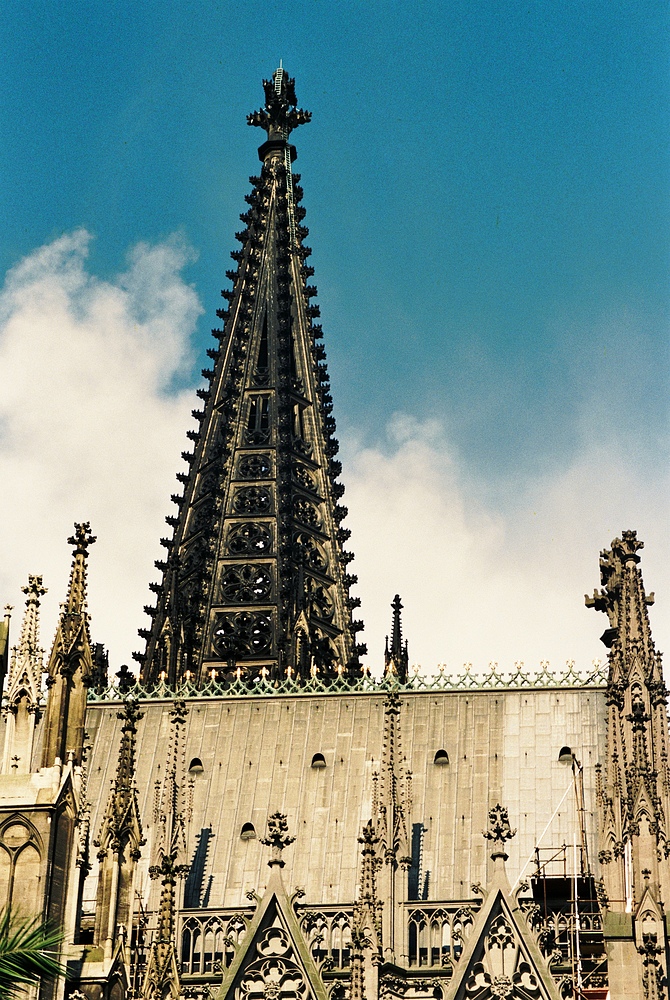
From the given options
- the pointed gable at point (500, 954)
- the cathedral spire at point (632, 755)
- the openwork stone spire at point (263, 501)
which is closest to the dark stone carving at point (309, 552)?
the openwork stone spire at point (263, 501)

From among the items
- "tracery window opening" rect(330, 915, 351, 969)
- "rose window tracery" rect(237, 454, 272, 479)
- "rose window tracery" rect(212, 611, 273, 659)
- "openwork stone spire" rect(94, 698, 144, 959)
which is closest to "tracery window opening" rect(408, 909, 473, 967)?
"tracery window opening" rect(330, 915, 351, 969)

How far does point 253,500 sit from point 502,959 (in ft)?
85.6

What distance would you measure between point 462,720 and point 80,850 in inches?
816

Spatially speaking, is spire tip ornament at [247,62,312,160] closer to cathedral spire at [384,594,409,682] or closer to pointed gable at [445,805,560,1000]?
cathedral spire at [384,594,409,682]

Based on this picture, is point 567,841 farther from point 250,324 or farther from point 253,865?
point 250,324

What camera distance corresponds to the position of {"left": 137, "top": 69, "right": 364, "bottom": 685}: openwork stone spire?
58.5 meters

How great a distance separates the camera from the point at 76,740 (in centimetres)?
3005

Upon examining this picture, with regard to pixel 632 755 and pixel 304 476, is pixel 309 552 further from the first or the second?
pixel 632 755

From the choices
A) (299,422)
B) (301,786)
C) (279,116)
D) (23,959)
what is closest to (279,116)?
(279,116)

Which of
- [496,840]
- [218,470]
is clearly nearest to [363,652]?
[218,470]

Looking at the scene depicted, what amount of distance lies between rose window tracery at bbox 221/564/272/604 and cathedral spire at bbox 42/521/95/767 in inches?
1092

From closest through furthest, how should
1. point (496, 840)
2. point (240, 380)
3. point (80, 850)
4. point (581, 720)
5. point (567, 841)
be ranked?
point (80, 850) < point (496, 840) < point (567, 841) < point (581, 720) < point (240, 380)

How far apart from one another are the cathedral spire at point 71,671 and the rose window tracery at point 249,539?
29167 mm

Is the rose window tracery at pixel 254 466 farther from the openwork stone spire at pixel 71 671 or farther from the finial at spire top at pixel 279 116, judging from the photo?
the openwork stone spire at pixel 71 671
